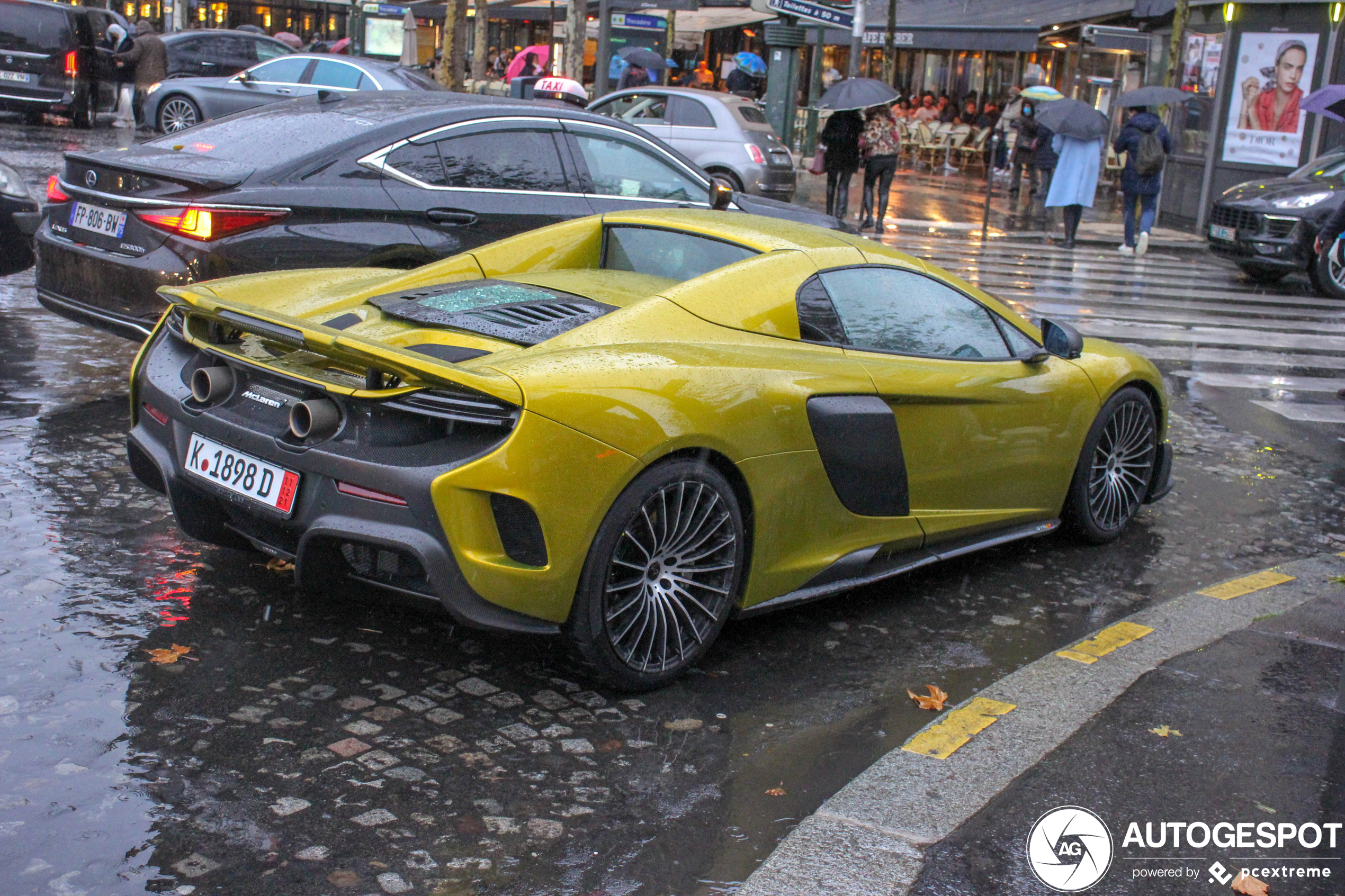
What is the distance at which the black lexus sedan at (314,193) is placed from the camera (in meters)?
6.16

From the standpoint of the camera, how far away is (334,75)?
59.2ft

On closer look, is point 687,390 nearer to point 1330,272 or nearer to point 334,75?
point 1330,272

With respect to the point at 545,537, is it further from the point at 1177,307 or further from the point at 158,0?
the point at 158,0

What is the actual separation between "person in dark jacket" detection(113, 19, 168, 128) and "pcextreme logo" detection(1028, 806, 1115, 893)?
2277 centimetres

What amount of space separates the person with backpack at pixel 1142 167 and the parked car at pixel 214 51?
50.0 ft

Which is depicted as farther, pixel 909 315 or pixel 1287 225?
pixel 1287 225

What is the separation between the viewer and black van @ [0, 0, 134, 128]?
20.8m

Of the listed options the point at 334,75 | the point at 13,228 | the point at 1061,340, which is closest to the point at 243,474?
the point at 1061,340

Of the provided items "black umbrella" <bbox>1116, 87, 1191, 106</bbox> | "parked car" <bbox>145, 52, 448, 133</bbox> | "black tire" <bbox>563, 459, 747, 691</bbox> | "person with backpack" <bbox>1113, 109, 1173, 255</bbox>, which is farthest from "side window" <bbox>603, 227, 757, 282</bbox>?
"black umbrella" <bbox>1116, 87, 1191, 106</bbox>

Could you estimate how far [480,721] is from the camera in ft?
12.2

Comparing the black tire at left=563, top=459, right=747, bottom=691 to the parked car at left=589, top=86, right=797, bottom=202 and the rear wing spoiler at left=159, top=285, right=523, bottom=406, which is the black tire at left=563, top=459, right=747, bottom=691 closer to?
the rear wing spoiler at left=159, top=285, right=523, bottom=406

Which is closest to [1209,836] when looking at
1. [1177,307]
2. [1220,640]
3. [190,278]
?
[1220,640]

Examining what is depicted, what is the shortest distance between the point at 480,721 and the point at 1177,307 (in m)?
11.8

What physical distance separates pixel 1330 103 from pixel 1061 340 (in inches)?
239
